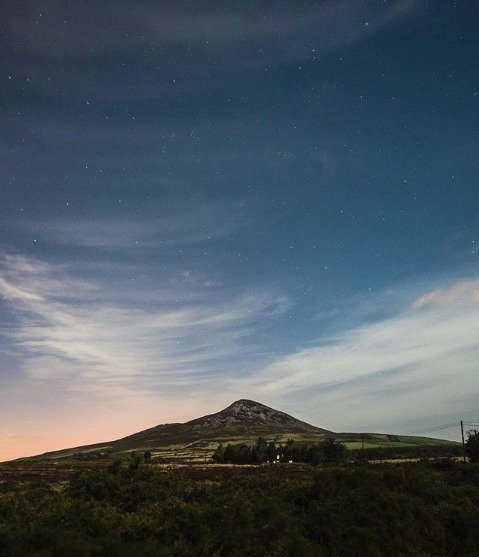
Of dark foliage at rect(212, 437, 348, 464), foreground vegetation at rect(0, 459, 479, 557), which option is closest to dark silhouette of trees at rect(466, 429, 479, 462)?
dark foliage at rect(212, 437, 348, 464)

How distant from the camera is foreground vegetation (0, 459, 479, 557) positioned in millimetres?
12836

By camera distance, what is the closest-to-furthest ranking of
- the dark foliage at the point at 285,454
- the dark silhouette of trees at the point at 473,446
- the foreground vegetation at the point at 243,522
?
the foreground vegetation at the point at 243,522
the dark silhouette of trees at the point at 473,446
the dark foliage at the point at 285,454

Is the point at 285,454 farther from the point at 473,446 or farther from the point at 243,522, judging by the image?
the point at 243,522

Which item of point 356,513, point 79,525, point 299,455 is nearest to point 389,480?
point 356,513

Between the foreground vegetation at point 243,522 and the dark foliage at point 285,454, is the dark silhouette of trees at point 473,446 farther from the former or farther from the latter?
the foreground vegetation at point 243,522

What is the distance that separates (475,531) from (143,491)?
15.4m

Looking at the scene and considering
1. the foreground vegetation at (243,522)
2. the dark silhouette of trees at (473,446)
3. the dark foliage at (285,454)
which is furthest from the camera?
the dark foliage at (285,454)

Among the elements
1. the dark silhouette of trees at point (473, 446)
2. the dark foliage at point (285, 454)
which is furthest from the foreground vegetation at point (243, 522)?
the dark foliage at point (285, 454)

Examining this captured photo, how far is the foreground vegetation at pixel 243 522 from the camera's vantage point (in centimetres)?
1284

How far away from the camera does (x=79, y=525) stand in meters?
14.5

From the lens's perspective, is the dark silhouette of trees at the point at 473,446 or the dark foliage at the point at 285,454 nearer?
the dark silhouette of trees at the point at 473,446

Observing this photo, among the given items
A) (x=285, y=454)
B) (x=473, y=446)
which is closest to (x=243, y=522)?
(x=473, y=446)

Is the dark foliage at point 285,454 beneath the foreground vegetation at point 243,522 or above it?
beneath

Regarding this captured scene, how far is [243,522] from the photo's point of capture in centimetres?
1523
